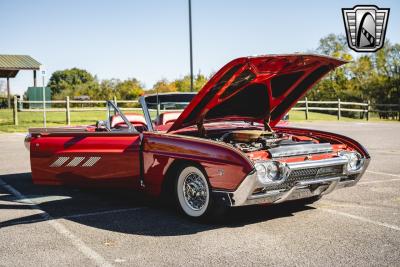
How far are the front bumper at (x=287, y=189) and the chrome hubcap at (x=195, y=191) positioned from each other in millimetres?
260

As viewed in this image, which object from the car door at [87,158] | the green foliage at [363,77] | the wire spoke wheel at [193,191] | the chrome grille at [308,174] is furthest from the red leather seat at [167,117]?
the green foliage at [363,77]

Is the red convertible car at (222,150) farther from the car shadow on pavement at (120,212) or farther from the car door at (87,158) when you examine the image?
the car shadow on pavement at (120,212)

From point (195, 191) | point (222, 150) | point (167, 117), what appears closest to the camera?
point (222, 150)

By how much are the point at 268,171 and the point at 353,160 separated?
4.27ft

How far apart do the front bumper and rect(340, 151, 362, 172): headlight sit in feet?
0.33

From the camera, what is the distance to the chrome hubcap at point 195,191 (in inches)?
185

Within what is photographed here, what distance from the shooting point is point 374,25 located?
19703 millimetres

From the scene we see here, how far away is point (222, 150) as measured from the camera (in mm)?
4332

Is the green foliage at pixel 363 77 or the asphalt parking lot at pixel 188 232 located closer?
the asphalt parking lot at pixel 188 232

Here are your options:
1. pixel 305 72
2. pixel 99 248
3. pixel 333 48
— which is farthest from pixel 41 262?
pixel 333 48

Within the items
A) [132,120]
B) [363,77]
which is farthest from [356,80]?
[132,120]

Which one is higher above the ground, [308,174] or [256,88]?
[256,88]

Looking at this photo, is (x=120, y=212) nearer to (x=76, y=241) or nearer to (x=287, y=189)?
(x=76, y=241)

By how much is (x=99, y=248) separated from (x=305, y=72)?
3.03 metres
